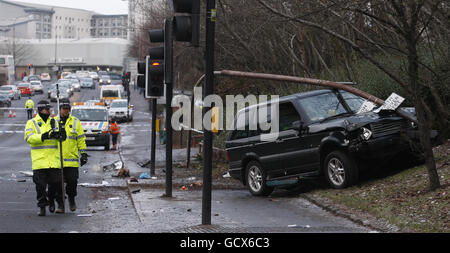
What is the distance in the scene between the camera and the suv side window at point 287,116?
14.1 m

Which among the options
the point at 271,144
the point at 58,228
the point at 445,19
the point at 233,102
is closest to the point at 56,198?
the point at 58,228

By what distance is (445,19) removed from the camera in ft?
47.0

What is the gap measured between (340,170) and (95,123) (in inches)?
799

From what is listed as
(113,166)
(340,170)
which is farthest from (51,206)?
(113,166)

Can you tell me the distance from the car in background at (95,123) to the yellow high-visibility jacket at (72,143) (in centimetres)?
1883

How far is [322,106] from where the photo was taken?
14055 millimetres

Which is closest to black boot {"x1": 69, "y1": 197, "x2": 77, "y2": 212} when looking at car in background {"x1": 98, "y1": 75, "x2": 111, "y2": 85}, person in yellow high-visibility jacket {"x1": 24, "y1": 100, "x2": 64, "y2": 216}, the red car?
person in yellow high-visibility jacket {"x1": 24, "y1": 100, "x2": 64, "y2": 216}

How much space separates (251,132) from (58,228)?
553cm

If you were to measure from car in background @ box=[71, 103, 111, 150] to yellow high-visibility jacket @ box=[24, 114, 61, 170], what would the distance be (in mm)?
19153

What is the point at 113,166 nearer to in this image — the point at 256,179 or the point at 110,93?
the point at 256,179

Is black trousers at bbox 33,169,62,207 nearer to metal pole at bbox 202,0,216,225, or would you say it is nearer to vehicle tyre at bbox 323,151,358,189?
metal pole at bbox 202,0,216,225

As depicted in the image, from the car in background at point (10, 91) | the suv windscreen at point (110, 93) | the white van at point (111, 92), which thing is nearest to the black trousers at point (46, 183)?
the white van at point (111, 92)

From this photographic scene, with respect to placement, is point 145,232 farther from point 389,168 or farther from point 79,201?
point 389,168
